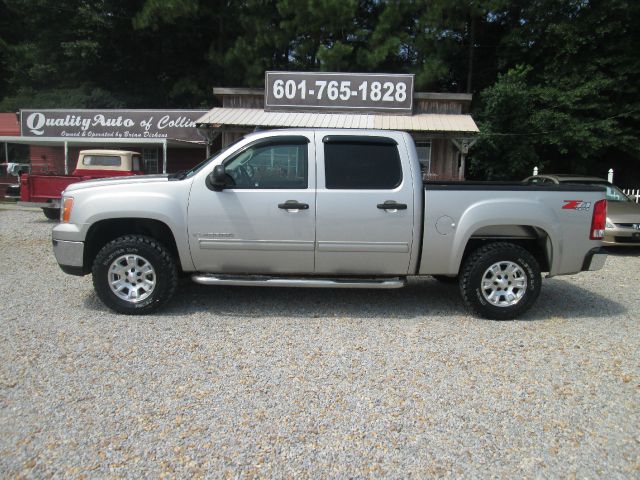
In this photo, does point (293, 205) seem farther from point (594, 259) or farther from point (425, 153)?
point (425, 153)

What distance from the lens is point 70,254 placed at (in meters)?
5.00

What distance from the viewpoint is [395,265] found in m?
5.05

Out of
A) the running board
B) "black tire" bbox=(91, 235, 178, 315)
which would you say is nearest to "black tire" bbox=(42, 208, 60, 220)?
"black tire" bbox=(91, 235, 178, 315)

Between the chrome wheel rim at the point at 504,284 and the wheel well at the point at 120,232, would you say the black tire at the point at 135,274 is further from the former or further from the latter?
the chrome wheel rim at the point at 504,284

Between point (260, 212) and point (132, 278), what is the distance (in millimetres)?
1481

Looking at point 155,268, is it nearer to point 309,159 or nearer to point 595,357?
point 309,159

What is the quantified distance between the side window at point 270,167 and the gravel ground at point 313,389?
137cm

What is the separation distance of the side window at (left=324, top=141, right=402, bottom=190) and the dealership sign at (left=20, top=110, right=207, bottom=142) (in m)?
14.3

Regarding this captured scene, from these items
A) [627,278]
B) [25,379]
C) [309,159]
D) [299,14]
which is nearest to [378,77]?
[299,14]

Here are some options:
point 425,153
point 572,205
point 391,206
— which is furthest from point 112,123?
point 572,205

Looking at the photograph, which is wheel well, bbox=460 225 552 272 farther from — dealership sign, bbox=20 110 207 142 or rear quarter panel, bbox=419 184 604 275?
dealership sign, bbox=20 110 207 142

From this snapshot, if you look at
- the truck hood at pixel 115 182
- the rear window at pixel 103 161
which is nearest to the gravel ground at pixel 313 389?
the truck hood at pixel 115 182

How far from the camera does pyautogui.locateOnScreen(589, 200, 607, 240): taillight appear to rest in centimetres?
502

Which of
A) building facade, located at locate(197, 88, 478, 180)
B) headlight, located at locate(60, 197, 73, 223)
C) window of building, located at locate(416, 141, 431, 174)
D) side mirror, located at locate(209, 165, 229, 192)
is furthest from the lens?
window of building, located at locate(416, 141, 431, 174)
